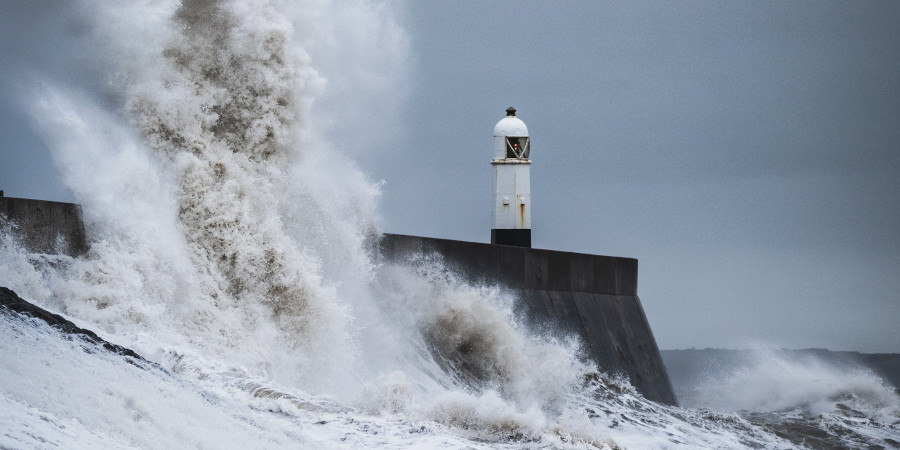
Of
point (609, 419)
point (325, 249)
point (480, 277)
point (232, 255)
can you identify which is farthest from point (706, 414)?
point (232, 255)

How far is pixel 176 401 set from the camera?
6.35m

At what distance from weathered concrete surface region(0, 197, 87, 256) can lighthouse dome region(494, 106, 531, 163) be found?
334 inches

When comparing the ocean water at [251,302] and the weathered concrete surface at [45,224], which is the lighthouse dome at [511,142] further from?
the weathered concrete surface at [45,224]

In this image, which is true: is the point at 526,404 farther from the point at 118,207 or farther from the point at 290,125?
the point at 118,207

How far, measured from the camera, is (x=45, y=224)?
7.82 metres

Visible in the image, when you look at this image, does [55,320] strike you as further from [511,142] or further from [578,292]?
[511,142]

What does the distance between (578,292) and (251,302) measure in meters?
6.04

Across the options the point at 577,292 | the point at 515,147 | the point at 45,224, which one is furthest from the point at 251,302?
the point at 515,147

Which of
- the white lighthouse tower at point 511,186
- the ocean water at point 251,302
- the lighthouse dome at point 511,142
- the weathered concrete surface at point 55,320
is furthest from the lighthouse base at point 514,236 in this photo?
the weathered concrete surface at point 55,320

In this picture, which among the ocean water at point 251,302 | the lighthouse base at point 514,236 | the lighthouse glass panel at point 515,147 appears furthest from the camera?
the lighthouse glass panel at point 515,147

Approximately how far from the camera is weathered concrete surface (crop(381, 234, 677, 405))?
11992 mm

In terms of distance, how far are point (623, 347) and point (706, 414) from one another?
1.39 meters

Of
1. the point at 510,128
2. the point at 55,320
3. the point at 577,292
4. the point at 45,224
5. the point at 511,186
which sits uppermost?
the point at 510,128

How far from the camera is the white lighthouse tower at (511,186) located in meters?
15.7
